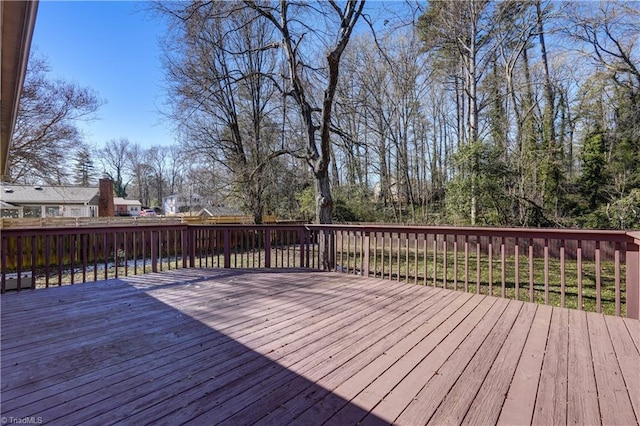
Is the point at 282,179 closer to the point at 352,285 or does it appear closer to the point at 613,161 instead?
the point at 352,285

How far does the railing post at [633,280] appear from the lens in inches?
110

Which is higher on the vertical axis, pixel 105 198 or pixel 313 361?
pixel 105 198

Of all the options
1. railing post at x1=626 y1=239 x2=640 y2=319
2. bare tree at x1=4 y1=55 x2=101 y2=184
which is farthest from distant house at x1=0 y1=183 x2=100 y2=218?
railing post at x1=626 y1=239 x2=640 y2=319

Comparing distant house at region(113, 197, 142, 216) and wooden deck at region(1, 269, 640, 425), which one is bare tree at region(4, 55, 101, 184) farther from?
distant house at region(113, 197, 142, 216)

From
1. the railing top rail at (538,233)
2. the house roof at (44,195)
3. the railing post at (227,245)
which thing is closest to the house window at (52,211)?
the house roof at (44,195)

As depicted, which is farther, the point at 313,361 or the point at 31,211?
the point at 31,211

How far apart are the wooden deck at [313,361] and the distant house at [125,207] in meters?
33.9

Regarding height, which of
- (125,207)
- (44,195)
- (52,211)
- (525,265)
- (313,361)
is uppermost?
(44,195)

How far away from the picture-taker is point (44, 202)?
2067 centimetres

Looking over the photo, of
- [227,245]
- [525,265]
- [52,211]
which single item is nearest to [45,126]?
[227,245]

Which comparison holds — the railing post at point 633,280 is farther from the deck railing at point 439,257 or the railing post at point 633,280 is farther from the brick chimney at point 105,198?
the brick chimney at point 105,198

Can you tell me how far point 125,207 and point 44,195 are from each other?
12.4 metres

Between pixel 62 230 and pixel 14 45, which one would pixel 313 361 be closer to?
pixel 14 45

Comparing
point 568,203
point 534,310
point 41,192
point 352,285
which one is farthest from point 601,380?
point 41,192
